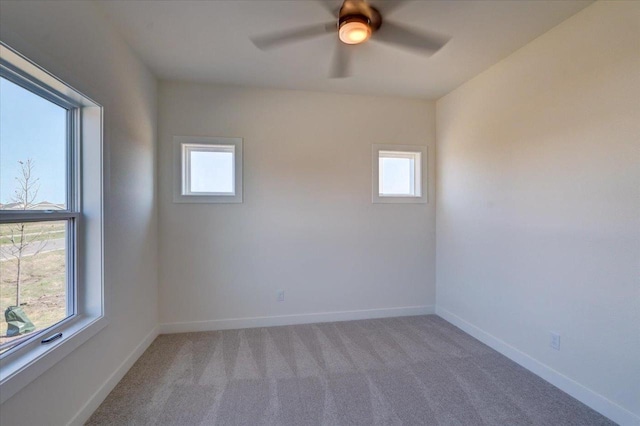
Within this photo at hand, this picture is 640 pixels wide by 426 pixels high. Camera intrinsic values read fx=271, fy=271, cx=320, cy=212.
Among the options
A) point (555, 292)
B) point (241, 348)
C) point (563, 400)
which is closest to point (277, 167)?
point (241, 348)

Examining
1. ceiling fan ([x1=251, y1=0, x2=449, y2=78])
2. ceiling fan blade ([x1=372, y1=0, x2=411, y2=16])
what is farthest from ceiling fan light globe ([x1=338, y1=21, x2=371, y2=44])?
ceiling fan blade ([x1=372, y1=0, x2=411, y2=16])

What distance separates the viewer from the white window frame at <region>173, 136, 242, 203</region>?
117 inches

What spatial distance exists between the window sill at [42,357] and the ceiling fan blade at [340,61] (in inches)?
102

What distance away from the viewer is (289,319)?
10.4 ft

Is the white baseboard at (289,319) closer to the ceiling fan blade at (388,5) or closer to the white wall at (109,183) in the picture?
the white wall at (109,183)

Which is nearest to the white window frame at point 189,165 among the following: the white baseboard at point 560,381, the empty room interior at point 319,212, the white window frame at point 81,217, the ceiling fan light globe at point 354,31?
the empty room interior at point 319,212

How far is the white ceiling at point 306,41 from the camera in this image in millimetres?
1880

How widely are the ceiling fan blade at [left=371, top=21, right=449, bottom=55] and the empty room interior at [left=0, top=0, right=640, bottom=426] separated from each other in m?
0.02

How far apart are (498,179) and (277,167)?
2292 millimetres

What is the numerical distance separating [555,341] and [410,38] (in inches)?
99.3

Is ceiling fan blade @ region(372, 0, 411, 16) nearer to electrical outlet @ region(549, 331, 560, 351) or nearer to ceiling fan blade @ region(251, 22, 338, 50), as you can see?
ceiling fan blade @ region(251, 22, 338, 50)

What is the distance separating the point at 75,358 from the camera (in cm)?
165

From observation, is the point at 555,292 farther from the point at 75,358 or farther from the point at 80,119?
the point at 80,119

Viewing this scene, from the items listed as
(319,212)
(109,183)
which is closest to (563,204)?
(319,212)
